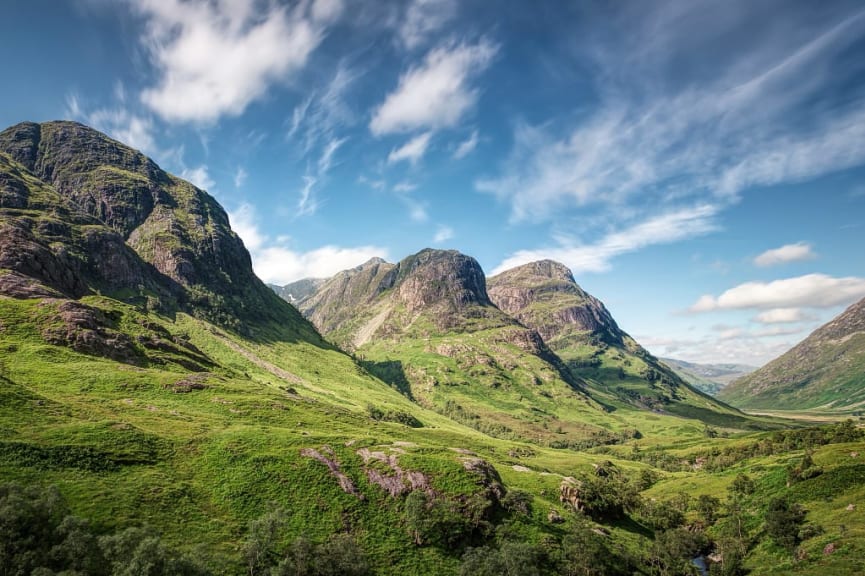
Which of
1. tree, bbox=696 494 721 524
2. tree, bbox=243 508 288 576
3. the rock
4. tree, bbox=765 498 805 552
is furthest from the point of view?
tree, bbox=696 494 721 524

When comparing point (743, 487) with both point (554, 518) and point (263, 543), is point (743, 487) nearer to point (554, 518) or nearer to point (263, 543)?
point (554, 518)

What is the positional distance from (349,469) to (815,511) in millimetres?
116112

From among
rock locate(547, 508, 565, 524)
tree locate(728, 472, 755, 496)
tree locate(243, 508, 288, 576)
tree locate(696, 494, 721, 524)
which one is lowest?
tree locate(696, 494, 721, 524)

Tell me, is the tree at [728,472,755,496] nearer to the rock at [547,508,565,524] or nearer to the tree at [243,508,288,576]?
the rock at [547,508,565,524]

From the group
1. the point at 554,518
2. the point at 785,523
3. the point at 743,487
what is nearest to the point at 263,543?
the point at 554,518

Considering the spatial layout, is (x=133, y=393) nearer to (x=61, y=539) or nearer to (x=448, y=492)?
(x=61, y=539)

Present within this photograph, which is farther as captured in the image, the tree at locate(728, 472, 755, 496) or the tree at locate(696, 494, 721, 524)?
the tree at locate(728, 472, 755, 496)

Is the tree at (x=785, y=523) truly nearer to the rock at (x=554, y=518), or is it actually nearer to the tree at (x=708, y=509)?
the tree at (x=708, y=509)

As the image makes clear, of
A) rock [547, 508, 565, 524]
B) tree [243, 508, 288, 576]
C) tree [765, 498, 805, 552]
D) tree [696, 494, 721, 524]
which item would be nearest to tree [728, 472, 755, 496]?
tree [696, 494, 721, 524]

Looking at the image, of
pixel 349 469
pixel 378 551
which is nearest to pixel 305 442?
pixel 349 469

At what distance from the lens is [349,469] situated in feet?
314

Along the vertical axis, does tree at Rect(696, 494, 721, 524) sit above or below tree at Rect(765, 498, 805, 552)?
below

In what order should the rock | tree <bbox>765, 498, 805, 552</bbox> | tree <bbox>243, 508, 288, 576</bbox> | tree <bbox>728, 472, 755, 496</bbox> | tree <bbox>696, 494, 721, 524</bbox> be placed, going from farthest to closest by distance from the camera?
tree <bbox>728, 472, 755, 496</bbox> → tree <bbox>696, 494, 721, 524</bbox> → the rock → tree <bbox>765, 498, 805, 552</bbox> → tree <bbox>243, 508, 288, 576</bbox>

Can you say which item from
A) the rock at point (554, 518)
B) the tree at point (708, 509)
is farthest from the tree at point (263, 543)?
the tree at point (708, 509)
